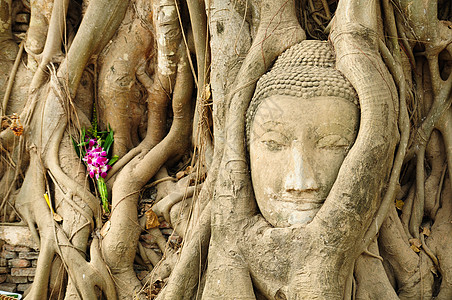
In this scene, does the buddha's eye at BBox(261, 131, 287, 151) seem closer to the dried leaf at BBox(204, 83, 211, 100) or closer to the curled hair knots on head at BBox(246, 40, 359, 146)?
the curled hair knots on head at BBox(246, 40, 359, 146)

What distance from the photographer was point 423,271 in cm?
290

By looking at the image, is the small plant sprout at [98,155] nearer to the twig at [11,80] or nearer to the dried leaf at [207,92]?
the twig at [11,80]

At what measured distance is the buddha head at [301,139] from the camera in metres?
2.66

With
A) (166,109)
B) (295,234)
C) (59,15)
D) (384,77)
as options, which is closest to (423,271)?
(295,234)

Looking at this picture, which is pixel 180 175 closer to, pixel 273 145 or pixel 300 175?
pixel 273 145

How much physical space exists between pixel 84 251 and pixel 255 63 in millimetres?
1873

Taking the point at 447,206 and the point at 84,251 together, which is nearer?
the point at 447,206

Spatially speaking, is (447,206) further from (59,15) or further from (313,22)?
(59,15)

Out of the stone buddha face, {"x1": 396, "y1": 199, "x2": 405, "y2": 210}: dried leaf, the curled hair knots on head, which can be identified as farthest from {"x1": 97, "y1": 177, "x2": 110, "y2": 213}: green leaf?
{"x1": 396, "y1": 199, "x2": 405, "y2": 210}: dried leaf

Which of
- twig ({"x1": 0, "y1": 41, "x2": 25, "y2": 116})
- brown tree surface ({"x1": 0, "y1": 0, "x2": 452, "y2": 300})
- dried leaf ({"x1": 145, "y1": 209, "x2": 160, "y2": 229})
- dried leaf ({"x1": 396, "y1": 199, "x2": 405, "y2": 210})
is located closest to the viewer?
brown tree surface ({"x1": 0, "y1": 0, "x2": 452, "y2": 300})

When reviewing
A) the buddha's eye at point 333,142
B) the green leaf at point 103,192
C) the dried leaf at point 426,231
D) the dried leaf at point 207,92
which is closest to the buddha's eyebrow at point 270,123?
the buddha's eye at point 333,142

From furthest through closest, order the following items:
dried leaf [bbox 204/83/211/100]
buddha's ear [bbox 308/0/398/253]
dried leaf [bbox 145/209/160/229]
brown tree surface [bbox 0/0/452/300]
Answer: dried leaf [bbox 145/209/160/229] → dried leaf [bbox 204/83/211/100] → brown tree surface [bbox 0/0/452/300] → buddha's ear [bbox 308/0/398/253]

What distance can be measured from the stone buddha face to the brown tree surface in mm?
10

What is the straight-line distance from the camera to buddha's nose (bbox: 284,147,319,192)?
262 centimetres
